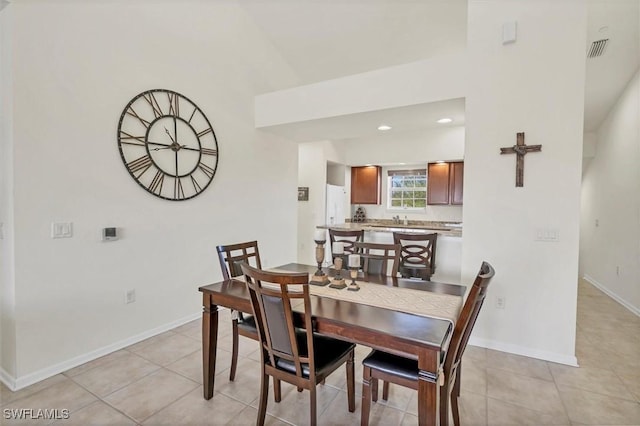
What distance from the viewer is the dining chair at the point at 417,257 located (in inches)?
120

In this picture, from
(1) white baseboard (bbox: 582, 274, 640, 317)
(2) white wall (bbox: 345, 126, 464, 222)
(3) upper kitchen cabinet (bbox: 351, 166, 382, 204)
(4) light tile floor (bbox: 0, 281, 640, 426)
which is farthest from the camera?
(3) upper kitchen cabinet (bbox: 351, 166, 382, 204)

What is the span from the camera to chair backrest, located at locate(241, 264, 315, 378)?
1.49 meters

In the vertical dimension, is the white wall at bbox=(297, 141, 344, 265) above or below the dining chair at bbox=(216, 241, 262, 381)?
above

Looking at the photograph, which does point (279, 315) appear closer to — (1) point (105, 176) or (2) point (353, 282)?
(2) point (353, 282)

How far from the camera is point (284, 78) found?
4672 millimetres

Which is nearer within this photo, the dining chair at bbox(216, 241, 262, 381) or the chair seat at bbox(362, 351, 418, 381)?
the chair seat at bbox(362, 351, 418, 381)

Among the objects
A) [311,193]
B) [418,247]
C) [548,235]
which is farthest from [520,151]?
[311,193]

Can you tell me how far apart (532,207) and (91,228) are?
370 cm

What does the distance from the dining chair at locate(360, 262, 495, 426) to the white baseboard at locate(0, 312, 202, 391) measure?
2279 mm

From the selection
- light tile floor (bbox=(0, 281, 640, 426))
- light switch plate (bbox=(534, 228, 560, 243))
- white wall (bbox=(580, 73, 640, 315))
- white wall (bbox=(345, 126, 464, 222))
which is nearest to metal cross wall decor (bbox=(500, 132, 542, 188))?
light switch plate (bbox=(534, 228, 560, 243))

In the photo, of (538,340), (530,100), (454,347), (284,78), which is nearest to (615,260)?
(538,340)

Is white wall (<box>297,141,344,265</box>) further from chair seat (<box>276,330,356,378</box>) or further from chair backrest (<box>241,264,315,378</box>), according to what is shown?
chair backrest (<box>241,264,315,378</box>)

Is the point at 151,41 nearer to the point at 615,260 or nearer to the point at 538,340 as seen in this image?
the point at 538,340

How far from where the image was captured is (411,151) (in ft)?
20.4
